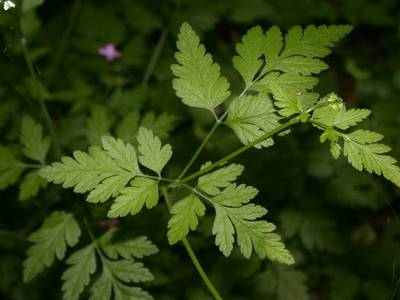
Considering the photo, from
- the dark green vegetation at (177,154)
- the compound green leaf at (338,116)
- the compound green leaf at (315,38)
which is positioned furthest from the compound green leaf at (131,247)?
the compound green leaf at (315,38)

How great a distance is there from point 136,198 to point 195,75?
0.66 meters

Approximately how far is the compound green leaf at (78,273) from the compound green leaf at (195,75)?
3.36 feet

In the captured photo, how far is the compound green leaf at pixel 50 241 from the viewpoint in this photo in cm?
245

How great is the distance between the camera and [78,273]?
2404 millimetres

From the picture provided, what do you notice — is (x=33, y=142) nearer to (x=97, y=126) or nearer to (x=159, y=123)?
(x=97, y=126)

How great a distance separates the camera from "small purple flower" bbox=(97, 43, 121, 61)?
4.08 metres

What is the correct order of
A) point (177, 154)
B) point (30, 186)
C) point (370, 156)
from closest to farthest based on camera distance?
point (370, 156)
point (30, 186)
point (177, 154)

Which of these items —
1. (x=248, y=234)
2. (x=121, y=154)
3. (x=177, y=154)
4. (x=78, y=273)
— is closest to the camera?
(x=248, y=234)

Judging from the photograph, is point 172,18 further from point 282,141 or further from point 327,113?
point 327,113

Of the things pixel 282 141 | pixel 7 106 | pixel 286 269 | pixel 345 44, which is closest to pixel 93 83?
pixel 7 106

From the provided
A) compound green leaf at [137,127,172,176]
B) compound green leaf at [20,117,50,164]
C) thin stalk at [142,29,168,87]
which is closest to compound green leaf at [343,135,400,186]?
compound green leaf at [137,127,172,176]

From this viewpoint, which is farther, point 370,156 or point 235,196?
point 235,196

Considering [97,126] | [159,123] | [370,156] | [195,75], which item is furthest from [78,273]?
[370,156]

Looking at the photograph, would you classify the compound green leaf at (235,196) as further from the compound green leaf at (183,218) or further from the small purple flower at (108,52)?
the small purple flower at (108,52)
